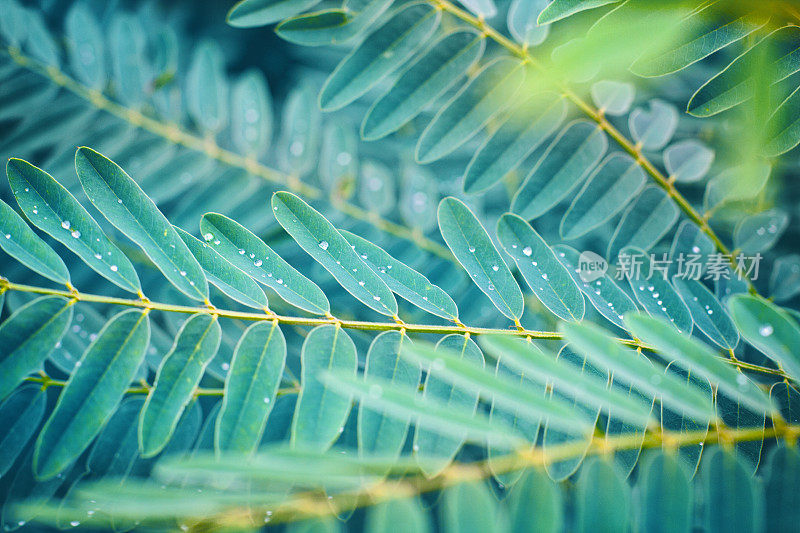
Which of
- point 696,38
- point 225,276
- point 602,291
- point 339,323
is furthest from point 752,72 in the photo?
point 225,276

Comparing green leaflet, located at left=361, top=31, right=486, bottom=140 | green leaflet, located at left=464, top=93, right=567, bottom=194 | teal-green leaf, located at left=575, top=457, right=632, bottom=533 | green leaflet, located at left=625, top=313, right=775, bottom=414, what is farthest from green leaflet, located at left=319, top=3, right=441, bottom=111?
teal-green leaf, located at left=575, top=457, right=632, bottom=533

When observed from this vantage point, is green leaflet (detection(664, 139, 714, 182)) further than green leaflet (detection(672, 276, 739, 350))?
Yes

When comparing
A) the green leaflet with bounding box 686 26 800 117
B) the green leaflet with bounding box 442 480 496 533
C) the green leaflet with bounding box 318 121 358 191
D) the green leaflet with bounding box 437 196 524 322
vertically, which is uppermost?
the green leaflet with bounding box 318 121 358 191

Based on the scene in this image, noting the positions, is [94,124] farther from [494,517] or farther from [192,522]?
[494,517]

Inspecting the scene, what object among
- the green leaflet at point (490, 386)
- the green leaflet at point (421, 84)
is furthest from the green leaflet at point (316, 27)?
the green leaflet at point (490, 386)

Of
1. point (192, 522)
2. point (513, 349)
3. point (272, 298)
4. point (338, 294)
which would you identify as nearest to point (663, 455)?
point (513, 349)

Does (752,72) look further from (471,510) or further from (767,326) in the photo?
(471,510)

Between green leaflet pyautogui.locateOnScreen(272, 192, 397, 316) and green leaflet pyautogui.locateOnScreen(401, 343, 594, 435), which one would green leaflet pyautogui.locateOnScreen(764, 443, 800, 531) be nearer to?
green leaflet pyautogui.locateOnScreen(401, 343, 594, 435)

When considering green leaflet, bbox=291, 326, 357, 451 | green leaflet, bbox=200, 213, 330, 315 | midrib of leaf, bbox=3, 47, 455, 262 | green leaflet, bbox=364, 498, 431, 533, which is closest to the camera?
green leaflet, bbox=364, 498, 431, 533
